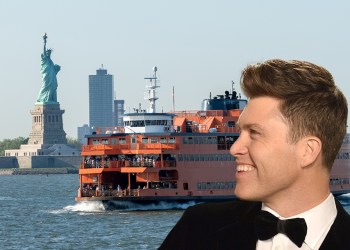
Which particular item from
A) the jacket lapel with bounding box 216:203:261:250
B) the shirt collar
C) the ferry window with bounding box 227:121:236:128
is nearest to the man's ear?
the shirt collar

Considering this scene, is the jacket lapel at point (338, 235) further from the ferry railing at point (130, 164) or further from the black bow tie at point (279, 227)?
the ferry railing at point (130, 164)

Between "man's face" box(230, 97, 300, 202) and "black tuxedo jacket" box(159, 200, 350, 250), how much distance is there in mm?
105

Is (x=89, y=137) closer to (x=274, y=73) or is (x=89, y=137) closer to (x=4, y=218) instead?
(x=4, y=218)

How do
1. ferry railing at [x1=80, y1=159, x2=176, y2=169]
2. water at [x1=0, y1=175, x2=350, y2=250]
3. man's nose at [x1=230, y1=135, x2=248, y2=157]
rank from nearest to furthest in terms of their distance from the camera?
man's nose at [x1=230, y1=135, x2=248, y2=157]
water at [x1=0, y1=175, x2=350, y2=250]
ferry railing at [x1=80, y1=159, x2=176, y2=169]

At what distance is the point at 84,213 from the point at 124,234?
620 inches

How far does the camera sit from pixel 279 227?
359 cm

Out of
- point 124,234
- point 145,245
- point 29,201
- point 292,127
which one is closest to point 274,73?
point 292,127

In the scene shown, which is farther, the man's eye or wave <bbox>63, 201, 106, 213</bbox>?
wave <bbox>63, 201, 106, 213</bbox>

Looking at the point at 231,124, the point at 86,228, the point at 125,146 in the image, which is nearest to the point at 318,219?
the point at 86,228

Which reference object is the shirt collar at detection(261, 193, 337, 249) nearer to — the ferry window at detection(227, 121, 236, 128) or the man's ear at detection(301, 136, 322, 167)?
the man's ear at detection(301, 136, 322, 167)

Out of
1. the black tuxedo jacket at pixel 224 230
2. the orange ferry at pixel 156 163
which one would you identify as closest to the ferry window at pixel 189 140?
the orange ferry at pixel 156 163

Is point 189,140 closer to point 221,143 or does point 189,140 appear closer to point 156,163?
point 221,143

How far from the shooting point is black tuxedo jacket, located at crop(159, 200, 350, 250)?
357 centimetres

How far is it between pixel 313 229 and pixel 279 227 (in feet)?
0.29
